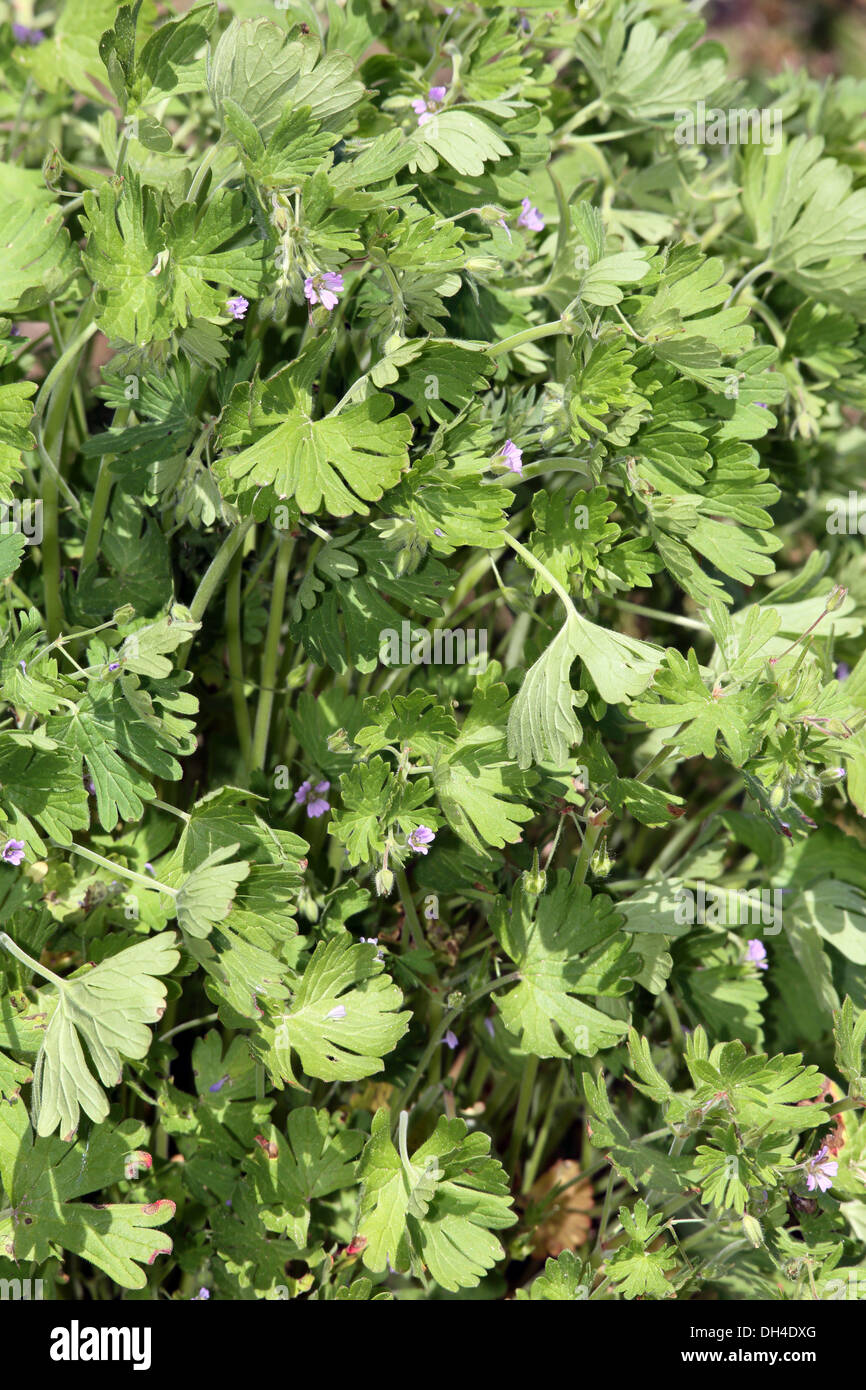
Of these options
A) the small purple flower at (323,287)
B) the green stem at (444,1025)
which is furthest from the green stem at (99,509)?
the green stem at (444,1025)

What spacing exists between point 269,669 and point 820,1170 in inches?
24.0

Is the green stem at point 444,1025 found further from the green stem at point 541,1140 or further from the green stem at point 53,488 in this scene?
the green stem at point 53,488

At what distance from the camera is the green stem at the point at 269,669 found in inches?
40.6

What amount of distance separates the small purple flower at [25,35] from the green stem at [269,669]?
24.9 inches

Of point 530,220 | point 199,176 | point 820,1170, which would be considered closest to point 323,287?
point 199,176

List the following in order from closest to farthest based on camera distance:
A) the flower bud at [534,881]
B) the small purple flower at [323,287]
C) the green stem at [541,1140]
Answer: the small purple flower at [323,287]
the flower bud at [534,881]
the green stem at [541,1140]

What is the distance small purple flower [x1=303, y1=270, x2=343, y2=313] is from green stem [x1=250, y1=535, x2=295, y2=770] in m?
0.25

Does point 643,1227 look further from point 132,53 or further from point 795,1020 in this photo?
point 132,53

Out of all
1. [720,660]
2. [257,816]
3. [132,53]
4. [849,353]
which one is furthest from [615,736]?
[132,53]

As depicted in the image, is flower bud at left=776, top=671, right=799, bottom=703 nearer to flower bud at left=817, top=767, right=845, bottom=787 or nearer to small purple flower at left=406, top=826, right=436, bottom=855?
flower bud at left=817, top=767, right=845, bottom=787

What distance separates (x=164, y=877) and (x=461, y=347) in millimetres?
474

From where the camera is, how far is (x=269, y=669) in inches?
42.0

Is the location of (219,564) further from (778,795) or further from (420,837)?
(778,795)

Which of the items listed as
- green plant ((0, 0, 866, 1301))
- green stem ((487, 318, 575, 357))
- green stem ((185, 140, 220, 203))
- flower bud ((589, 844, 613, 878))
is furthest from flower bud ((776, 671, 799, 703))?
green stem ((185, 140, 220, 203))
